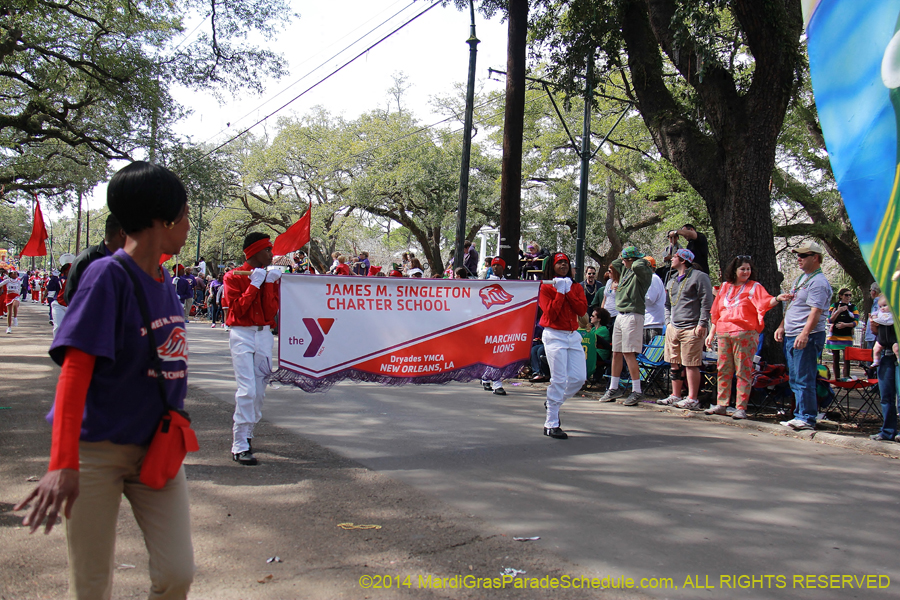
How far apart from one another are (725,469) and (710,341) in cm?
317

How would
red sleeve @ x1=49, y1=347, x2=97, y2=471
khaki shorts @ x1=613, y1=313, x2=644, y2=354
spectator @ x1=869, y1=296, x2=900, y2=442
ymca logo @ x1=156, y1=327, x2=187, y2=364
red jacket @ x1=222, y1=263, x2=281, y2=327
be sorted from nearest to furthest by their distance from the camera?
red sleeve @ x1=49, y1=347, x2=97, y2=471
ymca logo @ x1=156, y1=327, x2=187, y2=364
red jacket @ x1=222, y1=263, x2=281, y2=327
spectator @ x1=869, y1=296, x2=900, y2=442
khaki shorts @ x1=613, y1=313, x2=644, y2=354

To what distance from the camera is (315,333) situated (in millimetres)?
7234

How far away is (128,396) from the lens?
2.27 metres

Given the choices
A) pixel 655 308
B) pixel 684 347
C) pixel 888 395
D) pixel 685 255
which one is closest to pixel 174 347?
pixel 888 395

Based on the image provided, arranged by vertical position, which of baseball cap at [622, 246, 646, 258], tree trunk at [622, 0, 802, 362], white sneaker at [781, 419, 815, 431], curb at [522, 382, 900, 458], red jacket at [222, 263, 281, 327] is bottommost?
curb at [522, 382, 900, 458]

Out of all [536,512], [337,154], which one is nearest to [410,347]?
[536,512]

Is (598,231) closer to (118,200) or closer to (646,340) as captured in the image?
(646,340)

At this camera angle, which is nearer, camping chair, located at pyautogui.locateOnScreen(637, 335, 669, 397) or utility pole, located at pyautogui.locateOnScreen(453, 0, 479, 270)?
camping chair, located at pyautogui.locateOnScreen(637, 335, 669, 397)

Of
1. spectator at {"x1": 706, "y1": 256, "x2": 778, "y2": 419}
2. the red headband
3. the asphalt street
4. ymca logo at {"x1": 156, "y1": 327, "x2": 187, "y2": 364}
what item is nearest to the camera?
ymca logo at {"x1": 156, "y1": 327, "x2": 187, "y2": 364}

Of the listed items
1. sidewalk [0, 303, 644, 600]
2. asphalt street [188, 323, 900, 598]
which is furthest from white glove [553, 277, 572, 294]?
sidewalk [0, 303, 644, 600]

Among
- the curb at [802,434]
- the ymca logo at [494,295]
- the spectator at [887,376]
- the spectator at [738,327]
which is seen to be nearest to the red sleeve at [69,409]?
the ymca logo at [494,295]

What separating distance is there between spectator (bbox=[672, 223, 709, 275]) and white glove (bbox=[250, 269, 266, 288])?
21.0ft

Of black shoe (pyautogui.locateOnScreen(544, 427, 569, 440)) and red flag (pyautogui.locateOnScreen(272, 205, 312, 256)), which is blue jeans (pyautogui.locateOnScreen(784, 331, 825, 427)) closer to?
black shoe (pyautogui.locateOnScreen(544, 427, 569, 440))

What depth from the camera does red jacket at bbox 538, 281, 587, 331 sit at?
719 cm
